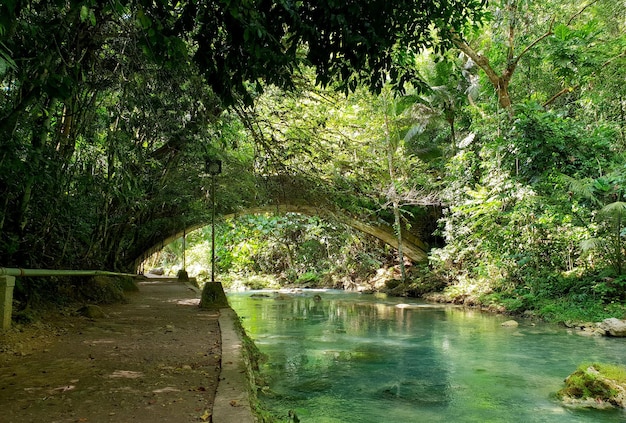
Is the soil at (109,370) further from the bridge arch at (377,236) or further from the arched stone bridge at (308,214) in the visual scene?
the bridge arch at (377,236)

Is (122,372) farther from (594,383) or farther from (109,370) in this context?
(594,383)

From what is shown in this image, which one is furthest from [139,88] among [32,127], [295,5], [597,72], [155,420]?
[597,72]

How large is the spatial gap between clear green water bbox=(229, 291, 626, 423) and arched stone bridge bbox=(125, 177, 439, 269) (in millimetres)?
2217

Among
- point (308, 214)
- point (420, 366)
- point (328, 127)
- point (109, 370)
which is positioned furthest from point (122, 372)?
point (308, 214)

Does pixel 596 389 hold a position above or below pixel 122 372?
below

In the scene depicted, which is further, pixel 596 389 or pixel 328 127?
pixel 328 127

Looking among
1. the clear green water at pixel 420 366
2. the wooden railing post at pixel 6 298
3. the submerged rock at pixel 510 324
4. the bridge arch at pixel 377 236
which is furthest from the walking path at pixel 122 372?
the bridge arch at pixel 377 236

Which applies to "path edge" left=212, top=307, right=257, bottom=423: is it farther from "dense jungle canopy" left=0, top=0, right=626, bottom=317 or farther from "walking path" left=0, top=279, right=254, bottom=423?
"dense jungle canopy" left=0, top=0, right=626, bottom=317

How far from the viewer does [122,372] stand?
143 inches

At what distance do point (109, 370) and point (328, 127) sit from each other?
8.57m

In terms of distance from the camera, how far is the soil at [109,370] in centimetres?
274

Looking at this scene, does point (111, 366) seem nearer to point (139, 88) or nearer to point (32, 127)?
point (32, 127)

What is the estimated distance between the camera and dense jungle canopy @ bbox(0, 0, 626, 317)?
359 cm

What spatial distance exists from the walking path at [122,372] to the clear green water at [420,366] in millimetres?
1100
